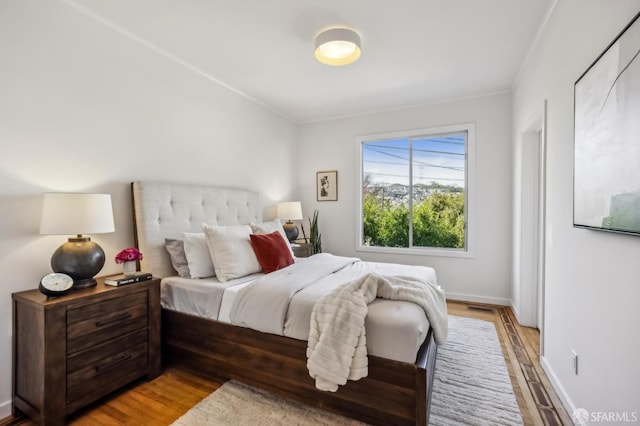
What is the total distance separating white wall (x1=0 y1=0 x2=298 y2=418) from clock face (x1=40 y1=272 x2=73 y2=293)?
0.33 m

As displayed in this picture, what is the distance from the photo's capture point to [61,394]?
1.73 metres

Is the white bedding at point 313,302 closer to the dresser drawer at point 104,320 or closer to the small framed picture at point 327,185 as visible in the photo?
the dresser drawer at point 104,320

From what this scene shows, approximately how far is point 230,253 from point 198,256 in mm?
283

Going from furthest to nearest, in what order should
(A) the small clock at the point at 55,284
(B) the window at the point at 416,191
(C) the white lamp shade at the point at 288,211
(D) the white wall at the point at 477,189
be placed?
(C) the white lamp shade at the point at 288,211
(B) the window at the point at 416,191
(D) the white wall at the point at 477,189
(A) the small clock at the point at 55,284

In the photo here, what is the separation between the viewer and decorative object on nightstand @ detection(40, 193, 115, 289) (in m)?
1.83

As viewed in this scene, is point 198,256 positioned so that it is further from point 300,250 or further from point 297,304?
point 300,250

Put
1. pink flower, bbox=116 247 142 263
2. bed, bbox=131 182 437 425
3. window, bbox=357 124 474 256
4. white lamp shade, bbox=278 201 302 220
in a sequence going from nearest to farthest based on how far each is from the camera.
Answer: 1. bed, bbox=131 182 437 425
2. pink flower, bbox=116 247 142 263
3. window, bbox=357 124 474 256
4. white lamp shade, bbox=278 201 302 220

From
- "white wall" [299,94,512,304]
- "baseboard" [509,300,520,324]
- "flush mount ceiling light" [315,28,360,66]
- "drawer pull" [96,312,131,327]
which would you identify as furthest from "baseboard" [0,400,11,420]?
"baseboard" [509,300,520,324]

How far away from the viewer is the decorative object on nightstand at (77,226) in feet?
5.99

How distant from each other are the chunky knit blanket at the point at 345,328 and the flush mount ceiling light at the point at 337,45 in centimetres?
188

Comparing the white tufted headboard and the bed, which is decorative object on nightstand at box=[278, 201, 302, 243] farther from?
the bed

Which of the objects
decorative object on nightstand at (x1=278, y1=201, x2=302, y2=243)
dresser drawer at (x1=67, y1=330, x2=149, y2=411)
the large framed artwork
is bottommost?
dresser drawer at (x1=67, y1=330, x2=149, y2=411)

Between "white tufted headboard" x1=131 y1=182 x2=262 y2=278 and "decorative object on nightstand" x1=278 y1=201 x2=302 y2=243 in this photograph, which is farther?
"decorative object on nightstand" x1=278 y1=201 x2=302 y2=243

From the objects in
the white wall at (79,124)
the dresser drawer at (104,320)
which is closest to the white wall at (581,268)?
the dresser drawer at (104,320)
